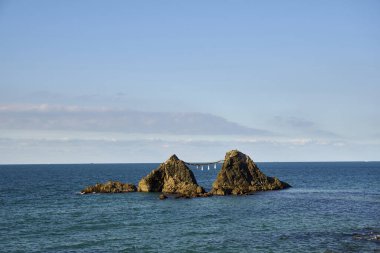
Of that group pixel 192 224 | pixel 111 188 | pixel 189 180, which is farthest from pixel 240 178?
pixel 192 224

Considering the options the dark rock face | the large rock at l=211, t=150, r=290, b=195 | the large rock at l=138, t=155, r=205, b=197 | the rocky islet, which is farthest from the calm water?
the dark rock face

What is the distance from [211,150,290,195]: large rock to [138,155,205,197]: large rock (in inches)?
254

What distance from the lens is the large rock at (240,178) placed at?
95275 millimetres

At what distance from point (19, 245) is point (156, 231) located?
1543 centimetres

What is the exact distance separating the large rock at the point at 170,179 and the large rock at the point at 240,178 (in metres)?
6.45

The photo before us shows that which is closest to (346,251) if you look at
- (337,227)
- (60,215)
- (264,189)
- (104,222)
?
(337,227)

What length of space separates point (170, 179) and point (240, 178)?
642 inches

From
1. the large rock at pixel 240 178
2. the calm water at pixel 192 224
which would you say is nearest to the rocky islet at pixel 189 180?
the large rock at pixel 240 178

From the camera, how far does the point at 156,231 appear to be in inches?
2035

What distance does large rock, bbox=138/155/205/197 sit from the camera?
9388 centimetres

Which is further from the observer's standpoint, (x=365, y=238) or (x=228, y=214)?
(x=228, y=214)

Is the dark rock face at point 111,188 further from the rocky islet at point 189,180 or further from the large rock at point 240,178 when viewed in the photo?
the large rock at point 240,178

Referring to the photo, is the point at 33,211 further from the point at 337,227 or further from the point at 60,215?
the point at 337,227

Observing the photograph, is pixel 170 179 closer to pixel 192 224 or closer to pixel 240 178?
pixel 240 178
